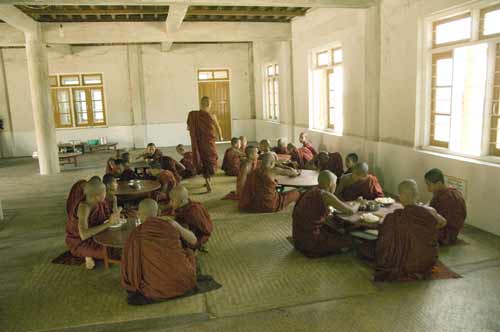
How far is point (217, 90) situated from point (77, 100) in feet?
17.3

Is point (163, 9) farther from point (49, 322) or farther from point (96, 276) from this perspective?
point (49, 322)

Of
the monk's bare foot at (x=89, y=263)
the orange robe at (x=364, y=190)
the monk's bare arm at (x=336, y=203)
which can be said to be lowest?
the monk's bare foot at (x=89, y=263)

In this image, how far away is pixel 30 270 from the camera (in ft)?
15.8

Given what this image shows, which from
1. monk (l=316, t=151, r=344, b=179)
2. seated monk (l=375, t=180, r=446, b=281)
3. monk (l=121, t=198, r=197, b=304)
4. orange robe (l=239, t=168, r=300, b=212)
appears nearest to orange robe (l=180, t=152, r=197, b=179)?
monk (l=316, t=151, r=344, b=179)

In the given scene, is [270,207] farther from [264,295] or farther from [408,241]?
[408,241]

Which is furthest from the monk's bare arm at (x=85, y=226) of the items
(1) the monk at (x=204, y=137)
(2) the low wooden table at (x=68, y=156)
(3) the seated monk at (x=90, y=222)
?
(2) the low wooden table at (x=68, y=156)

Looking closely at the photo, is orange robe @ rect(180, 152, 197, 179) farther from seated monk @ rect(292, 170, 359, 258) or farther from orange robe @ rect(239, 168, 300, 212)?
seated monk @ rect(292, 170, 359, 258)

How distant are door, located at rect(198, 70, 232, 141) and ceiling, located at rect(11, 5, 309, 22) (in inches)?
188

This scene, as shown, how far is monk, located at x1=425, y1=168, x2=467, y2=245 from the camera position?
4812mm

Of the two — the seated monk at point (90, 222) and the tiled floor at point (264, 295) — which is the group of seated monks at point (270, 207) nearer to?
the seated monk at point (90, 222)

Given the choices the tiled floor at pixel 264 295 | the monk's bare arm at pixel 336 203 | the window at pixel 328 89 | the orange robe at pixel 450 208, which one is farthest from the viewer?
the window at pixel 328 89

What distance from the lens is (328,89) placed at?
33.5 feet

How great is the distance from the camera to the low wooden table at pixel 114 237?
4.03 m

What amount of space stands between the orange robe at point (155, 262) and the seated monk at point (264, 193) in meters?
2.74
